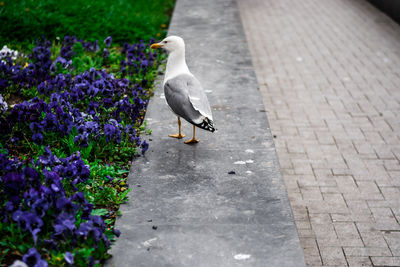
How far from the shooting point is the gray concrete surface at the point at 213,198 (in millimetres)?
2611

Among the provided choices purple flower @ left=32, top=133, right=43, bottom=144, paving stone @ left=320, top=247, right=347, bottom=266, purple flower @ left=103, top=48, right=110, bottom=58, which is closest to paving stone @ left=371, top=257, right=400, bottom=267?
paving stone @ left=320, top=247, right=347, bottom=266

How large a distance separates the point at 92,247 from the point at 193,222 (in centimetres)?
68

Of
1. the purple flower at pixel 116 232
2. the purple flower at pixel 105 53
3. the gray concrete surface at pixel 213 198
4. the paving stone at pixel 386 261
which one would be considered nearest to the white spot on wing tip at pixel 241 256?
the gray concrete surface at pixel 213 198

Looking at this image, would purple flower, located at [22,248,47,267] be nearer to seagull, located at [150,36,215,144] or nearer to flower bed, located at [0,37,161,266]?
flower bed, located at [0,37,161,266]

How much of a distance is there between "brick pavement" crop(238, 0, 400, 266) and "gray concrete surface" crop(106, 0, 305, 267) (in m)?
0.75

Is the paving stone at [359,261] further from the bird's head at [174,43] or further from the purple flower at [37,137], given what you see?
the purple flower at [37,137]

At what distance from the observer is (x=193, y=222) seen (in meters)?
2.90

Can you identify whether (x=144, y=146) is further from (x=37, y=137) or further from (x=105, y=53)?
(x=105, y=53)

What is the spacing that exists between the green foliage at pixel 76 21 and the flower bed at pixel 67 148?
0.75m

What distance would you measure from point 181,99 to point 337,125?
284cm

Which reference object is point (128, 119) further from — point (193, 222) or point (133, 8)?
point (133, 8)

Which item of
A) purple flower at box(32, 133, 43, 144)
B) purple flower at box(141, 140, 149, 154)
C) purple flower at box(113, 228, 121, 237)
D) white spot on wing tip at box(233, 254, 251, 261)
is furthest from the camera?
purple flower at box(141, 140, 149, 154)

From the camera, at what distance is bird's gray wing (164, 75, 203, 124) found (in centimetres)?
360

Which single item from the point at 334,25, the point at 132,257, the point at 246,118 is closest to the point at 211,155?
the point at 246,118
